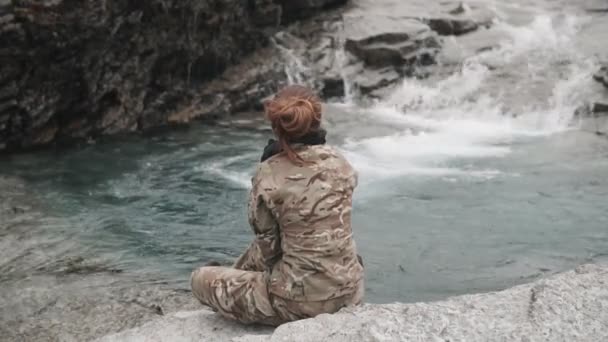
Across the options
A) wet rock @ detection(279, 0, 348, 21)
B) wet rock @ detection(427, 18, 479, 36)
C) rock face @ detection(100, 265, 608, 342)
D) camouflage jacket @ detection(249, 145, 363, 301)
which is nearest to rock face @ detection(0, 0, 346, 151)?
wet rock @ detection(279, 0, 348, 21)

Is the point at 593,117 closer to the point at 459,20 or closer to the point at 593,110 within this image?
the point at 593,110

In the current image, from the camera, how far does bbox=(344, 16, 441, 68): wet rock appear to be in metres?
16.5

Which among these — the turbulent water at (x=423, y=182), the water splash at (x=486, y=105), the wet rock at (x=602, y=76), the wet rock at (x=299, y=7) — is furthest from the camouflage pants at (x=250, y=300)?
the wet rock at (x=299, y=7)

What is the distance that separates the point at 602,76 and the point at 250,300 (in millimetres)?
12215

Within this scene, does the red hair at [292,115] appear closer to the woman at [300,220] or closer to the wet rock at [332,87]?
the woman at [300,220]

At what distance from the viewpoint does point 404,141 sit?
522 inches

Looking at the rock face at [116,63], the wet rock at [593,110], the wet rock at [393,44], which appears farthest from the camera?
the wet rock at [393,44]

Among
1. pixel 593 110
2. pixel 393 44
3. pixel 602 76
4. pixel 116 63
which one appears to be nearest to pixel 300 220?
pixel 116 63

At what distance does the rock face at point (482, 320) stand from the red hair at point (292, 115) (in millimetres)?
892

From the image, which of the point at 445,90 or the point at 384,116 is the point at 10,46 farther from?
the point at 445,90

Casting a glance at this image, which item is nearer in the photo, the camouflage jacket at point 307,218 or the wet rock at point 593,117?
the camouflage jacket at point 307,218

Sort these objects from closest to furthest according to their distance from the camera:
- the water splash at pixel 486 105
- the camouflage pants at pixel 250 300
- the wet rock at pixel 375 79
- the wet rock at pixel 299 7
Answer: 1. the camouflage pants at pixel 250 300
2. the water splash at pixel 486 105
3. the wet rock at pixel 375 79
4. the wet rock at pixel 299 7

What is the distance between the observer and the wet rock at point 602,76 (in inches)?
583

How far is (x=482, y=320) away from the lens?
409cm
